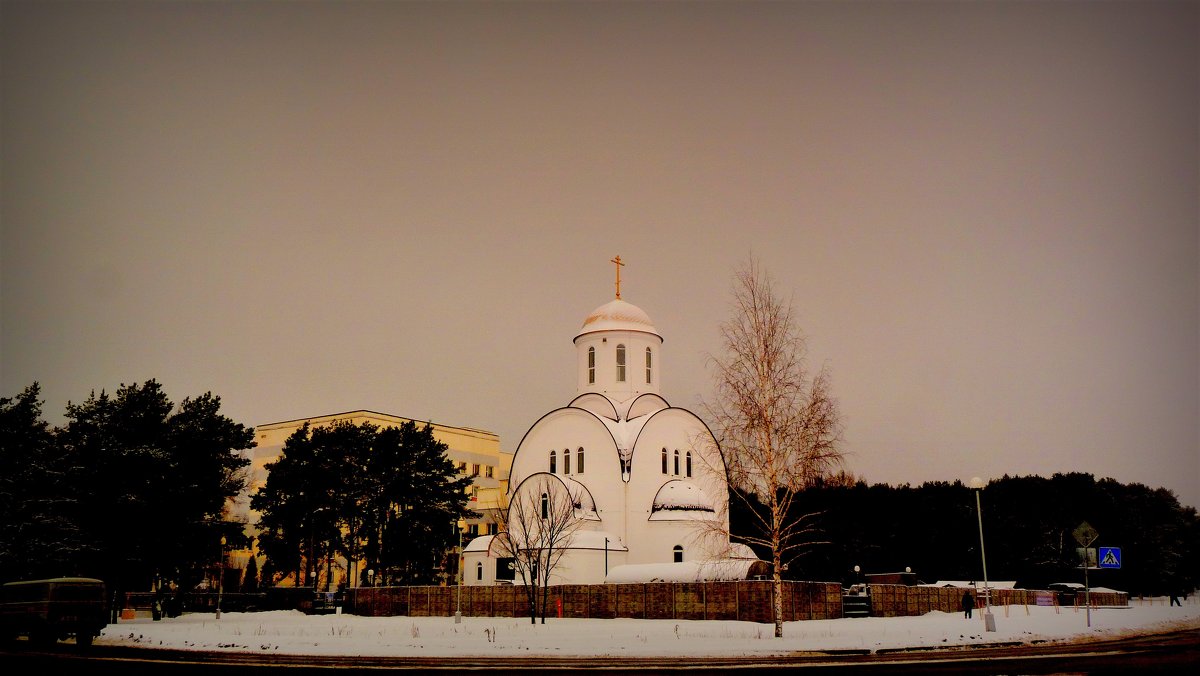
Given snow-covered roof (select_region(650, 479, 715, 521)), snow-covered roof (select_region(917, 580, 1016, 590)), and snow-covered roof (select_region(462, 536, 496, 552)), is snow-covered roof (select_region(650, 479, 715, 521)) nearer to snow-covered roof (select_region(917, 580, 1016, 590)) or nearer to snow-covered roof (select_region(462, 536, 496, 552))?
snow-covered roof (select_region(462, 536, 496, 552))

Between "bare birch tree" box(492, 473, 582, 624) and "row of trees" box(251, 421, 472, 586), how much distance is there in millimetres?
7854

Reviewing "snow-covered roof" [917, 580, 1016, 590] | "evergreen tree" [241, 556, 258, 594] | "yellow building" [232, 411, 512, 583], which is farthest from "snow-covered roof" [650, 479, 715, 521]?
"evergreen tree" [241, 556, 258, 594]

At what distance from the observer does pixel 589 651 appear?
21.0m

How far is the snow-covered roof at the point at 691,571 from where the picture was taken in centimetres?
3834

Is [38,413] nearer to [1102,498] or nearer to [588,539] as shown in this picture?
[588,539]

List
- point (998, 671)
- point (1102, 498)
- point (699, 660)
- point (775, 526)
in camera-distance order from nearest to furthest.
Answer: point (998, 671), point (699, 660), point (775, 526), point (1102, 498)

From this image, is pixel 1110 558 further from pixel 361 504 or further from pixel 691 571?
pixel 361 504

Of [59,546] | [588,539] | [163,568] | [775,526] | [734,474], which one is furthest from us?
[588,539]

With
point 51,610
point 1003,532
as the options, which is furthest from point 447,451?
point 51,610

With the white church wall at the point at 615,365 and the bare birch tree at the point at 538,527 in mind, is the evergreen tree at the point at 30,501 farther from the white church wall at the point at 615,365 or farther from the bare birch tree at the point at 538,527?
the white church wall at the point at 615,365

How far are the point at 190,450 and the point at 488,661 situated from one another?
98.9ft

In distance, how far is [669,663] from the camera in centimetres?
1769

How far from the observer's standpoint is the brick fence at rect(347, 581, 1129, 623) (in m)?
35.5

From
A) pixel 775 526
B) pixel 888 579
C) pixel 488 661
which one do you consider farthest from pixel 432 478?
pixel 488 661
